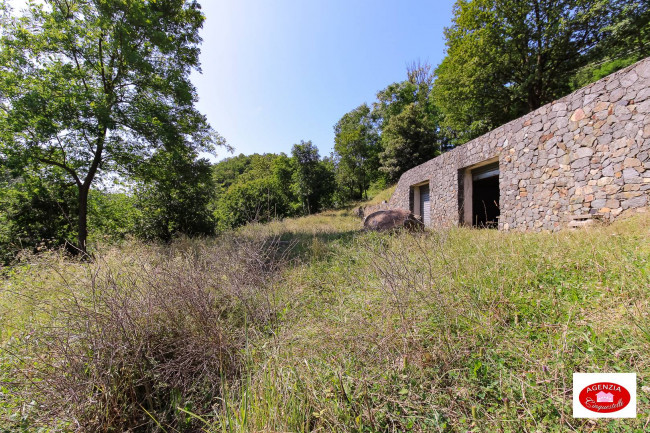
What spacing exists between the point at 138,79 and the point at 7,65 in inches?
100

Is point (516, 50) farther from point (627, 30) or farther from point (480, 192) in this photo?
point (480, 192)

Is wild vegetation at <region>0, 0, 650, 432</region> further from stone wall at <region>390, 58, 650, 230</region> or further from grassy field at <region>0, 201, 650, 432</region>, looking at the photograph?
stone wall at <region>390, 58, 650, 230</region>

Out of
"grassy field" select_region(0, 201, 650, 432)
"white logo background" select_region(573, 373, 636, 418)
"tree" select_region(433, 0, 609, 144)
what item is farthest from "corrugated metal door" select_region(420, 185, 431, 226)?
"white logo background" select_region(573, 373, 636, 418)

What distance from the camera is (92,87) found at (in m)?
6.59

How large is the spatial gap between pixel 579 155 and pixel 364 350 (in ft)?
19.5

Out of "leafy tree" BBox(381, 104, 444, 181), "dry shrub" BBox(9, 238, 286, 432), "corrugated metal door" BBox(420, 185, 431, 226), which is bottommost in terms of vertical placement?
"dry shrub" BBox(9, 238, 286, 432)

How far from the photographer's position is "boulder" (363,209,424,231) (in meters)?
6.52

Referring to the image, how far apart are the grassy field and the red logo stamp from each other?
0.22 feet

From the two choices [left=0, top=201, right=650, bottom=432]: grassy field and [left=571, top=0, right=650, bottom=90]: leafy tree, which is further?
[left=571, top=0, right=650, bottom=90]: leafy tree

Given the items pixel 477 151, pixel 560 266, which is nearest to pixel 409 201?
pixel 477 151

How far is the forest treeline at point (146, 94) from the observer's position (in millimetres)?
5824

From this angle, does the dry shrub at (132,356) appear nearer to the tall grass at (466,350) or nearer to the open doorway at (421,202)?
the tall grass at (466,350)

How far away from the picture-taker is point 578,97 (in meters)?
4.71

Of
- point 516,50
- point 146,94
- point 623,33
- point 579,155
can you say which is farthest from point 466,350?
point 623,33
